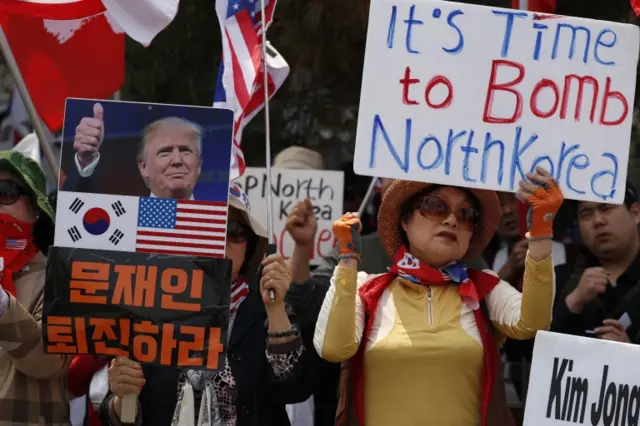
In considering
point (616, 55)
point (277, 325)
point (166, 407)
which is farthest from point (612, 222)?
point (166, 407)

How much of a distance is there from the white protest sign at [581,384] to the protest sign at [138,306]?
1.09 meters

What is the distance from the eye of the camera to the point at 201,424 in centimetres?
492

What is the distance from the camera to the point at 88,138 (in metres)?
4.88

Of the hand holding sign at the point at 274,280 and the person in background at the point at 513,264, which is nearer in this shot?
the hand holding sign at the point at 274,280

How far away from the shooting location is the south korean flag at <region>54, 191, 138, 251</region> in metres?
4.87

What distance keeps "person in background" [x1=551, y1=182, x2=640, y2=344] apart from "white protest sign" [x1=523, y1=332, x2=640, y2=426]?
84cm

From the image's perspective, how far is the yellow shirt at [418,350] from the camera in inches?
186

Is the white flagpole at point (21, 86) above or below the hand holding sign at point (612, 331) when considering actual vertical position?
above

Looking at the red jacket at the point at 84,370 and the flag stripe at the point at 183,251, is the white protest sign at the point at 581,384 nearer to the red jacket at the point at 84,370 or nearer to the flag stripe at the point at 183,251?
the flag stripe at the point at 183,251

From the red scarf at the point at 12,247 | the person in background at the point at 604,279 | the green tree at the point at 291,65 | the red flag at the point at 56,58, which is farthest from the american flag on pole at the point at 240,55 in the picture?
the green tree at the point at 291,65

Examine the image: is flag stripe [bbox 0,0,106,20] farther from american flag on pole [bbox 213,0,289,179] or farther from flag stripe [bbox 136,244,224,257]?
flag stripe [bbox 136,244,224,257]

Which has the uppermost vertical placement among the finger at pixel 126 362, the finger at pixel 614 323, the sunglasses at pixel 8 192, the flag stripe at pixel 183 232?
the sunglasses at pixel 8 192

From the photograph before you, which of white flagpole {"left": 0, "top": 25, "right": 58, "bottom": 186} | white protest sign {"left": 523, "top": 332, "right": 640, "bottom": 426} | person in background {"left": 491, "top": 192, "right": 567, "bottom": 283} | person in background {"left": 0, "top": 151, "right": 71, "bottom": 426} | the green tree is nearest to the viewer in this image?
white protest sign {"left": 523, "top": 332, "right": 640, "bottom": 426}

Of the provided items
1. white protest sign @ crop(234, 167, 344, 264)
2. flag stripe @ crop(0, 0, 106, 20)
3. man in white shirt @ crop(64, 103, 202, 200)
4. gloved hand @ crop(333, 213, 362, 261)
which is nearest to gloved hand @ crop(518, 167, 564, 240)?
gloved hand @ crop(333, 213, 362, 261)
